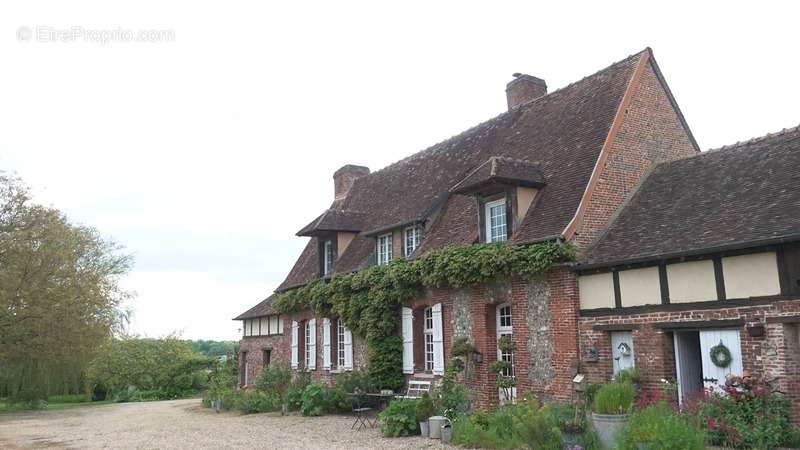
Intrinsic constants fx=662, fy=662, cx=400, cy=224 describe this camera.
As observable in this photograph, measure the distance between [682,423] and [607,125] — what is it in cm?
802

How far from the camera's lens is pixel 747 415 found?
9352 mm

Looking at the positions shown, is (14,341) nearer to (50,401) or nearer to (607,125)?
(50,401)

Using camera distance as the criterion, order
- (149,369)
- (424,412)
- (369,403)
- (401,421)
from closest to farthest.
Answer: (401,421), (424,412), (369,403), (149,369)

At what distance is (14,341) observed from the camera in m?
22.4

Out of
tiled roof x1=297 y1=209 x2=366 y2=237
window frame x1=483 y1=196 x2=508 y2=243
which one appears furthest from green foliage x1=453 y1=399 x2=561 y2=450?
tiled roof x1=297 y1=209 x2=366 y2=237

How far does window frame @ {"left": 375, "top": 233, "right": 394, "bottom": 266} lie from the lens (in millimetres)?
18844

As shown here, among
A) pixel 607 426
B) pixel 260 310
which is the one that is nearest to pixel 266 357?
pixel 260 310

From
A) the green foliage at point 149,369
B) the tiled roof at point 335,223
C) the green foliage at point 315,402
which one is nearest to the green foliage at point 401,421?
the green foliage at point 315,402

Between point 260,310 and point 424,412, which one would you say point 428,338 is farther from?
point 260,310

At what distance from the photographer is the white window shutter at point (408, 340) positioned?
16.8 m

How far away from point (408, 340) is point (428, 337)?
52 centimetres

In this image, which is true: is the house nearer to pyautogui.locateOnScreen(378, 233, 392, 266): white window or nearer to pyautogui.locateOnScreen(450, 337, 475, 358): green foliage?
pyautogui.locateOnScreen(378, 233, 392, 266): white window

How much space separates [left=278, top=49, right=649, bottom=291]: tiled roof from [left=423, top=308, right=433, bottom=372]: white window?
171cm

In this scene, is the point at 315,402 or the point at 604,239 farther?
the point at 315,402
